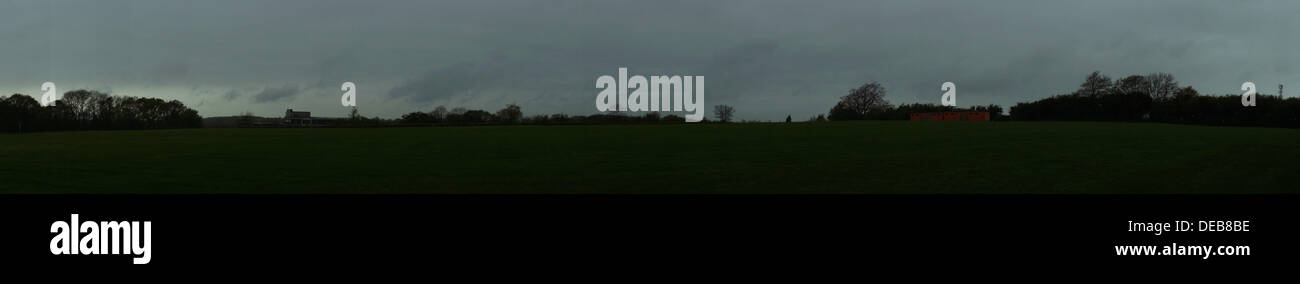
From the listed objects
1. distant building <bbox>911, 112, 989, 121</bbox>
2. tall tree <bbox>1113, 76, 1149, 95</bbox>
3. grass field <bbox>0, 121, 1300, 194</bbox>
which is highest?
tall tree <bbox>1113, 76, 1149, 95</bbox>

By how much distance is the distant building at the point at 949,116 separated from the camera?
427ft

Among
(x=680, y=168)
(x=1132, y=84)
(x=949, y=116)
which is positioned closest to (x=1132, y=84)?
(x=1132, y=84)

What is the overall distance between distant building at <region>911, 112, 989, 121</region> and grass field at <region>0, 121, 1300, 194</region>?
86716mm

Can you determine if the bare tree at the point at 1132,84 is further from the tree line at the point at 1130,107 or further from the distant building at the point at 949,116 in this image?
the distant building at the point at 949,116

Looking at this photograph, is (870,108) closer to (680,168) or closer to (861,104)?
(861,104)

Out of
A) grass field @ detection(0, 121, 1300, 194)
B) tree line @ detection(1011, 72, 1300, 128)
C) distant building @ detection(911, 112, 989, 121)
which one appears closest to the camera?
grass field @ detection(0, 121, 1300, 194)

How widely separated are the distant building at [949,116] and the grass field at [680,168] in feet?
285

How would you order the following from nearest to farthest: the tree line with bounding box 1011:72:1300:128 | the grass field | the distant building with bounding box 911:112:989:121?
1. the grass field
2. the tree line with bounding box 1011:72:1300:128
3. the distant building with bounding box 911:112:989:121

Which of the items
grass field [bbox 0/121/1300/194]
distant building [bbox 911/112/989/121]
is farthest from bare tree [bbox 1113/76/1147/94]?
grass field [bbox 0/121/1300/194]

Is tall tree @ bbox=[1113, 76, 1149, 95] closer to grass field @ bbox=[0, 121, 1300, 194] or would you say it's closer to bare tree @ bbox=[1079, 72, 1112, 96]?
bare tree @ bbox=[1079, 72, 1112, 96]

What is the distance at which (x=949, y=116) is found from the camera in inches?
5335

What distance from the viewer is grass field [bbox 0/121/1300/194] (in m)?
24.0

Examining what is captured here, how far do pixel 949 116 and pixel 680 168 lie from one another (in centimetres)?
12158
